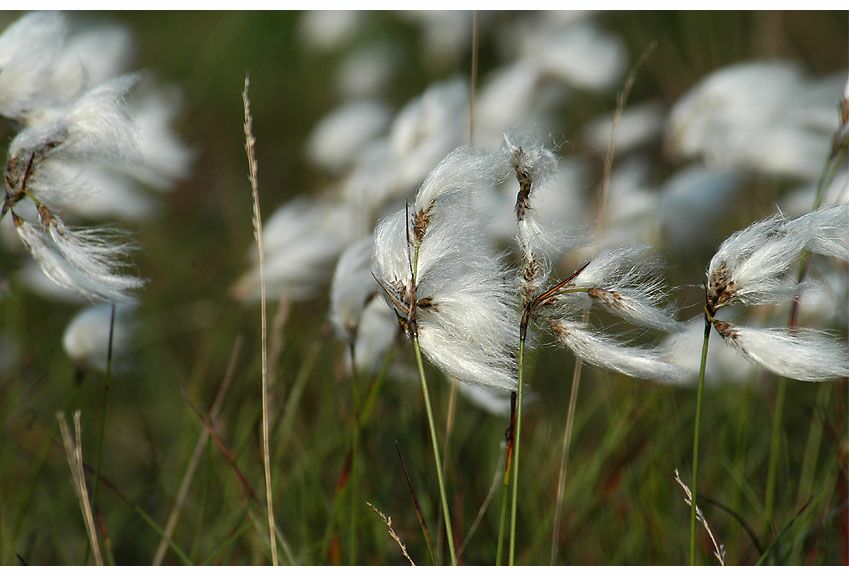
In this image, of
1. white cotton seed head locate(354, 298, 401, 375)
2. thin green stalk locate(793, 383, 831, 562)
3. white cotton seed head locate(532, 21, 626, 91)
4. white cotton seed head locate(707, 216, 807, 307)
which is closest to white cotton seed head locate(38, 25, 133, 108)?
white cotton seed head locate(354, 298, 401, 375)

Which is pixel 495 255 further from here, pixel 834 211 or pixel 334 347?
pixel 334 347

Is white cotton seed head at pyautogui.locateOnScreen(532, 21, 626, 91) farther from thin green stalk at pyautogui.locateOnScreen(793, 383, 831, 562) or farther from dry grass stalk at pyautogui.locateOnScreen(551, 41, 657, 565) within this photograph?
thin green stalk at pyautogui.locateOnScreen(793, 383, 831, 562)

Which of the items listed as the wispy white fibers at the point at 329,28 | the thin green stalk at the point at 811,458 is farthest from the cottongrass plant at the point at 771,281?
the wispy white fibers at the point at 329,28

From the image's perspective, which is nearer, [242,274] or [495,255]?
[495,255]

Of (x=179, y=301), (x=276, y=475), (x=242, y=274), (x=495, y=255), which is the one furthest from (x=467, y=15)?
(x=495, y=255)

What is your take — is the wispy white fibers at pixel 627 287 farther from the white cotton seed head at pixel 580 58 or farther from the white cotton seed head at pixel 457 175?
the white cotton seed head at pixel 580 58

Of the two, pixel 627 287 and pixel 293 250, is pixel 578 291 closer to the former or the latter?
pixel 627 287
